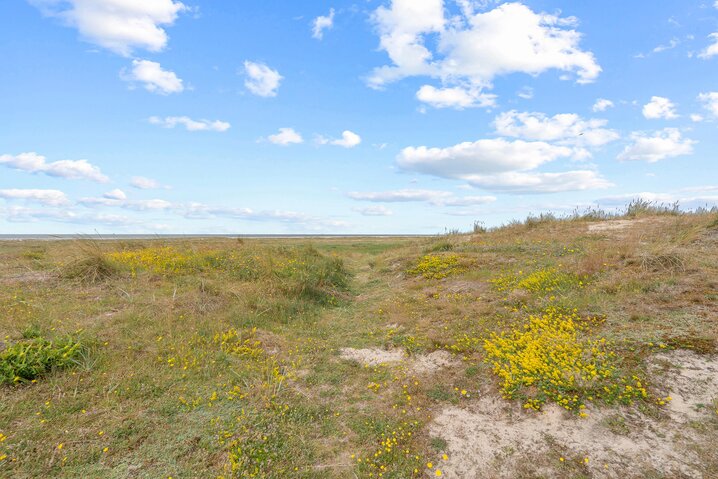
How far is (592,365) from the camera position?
5.23m

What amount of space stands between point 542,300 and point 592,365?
327 cm

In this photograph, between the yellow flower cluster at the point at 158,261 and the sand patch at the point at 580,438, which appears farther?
the yellow flower cluster at the point at 158,261

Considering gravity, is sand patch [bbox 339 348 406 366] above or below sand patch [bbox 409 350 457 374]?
below

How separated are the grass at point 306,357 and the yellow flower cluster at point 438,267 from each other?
0.70 meters

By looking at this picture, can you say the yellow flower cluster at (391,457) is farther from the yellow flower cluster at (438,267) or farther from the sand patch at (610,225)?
the sand patch at (610,225)

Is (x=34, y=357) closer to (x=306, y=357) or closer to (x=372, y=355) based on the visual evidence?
(x=306, y=357)

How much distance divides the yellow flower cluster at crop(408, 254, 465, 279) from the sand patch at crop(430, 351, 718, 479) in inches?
307

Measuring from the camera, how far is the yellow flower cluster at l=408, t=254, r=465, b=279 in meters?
12.7

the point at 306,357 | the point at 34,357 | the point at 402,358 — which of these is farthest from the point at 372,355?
the point at 34,357

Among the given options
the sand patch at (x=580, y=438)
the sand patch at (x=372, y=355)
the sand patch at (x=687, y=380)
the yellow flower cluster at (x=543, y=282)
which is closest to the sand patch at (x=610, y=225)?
the yellow flower cluster at (x=543, y=282)

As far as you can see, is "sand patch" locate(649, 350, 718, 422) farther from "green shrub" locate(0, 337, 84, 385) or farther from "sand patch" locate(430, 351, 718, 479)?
"green shrub" locate(0, 337, 84, 385)

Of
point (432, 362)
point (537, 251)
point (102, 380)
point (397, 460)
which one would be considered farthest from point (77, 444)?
point (537, 251)

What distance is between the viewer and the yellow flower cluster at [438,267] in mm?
12698

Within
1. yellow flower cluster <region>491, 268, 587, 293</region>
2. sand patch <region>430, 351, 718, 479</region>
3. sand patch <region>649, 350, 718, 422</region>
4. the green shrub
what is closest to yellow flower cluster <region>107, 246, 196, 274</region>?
the green shrub
